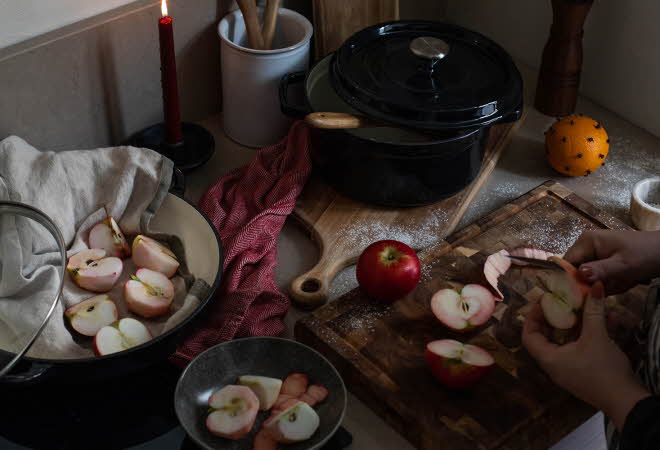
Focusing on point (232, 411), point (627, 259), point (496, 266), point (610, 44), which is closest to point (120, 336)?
point (232, 411)

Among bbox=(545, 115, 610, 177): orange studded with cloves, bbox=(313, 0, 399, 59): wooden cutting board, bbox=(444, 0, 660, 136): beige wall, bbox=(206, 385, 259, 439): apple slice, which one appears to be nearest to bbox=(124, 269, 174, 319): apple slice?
bbox=(206, 385, 259, 439): apple slice

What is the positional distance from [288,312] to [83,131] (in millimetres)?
427

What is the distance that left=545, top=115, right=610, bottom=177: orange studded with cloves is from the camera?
1341 millimetres

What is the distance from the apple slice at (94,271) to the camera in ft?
3.56

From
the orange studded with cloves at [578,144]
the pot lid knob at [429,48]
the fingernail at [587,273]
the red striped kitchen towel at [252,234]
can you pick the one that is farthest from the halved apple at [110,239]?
the orange studded with cloves at [578,144]

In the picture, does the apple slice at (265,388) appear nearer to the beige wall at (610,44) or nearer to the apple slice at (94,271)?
the apple slice at (94,271)

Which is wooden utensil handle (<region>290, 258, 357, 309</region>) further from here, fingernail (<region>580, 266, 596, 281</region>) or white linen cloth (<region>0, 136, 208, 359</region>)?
fingernail (<region>580, 266, 596, 281</region>)

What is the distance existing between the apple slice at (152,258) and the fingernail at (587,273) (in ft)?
1.65

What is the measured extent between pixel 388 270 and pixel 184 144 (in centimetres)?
45

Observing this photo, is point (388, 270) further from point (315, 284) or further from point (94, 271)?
point (94, 271)

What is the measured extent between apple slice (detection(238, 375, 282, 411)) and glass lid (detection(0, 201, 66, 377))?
9.6 inches

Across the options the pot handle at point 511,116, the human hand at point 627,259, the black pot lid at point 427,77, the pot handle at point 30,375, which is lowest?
the pot handle at point 30,375

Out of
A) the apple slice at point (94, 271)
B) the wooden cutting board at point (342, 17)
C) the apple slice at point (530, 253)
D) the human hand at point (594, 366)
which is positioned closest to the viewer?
the human hand at point (594, 366)

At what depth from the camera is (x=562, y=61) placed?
4.72 ft
